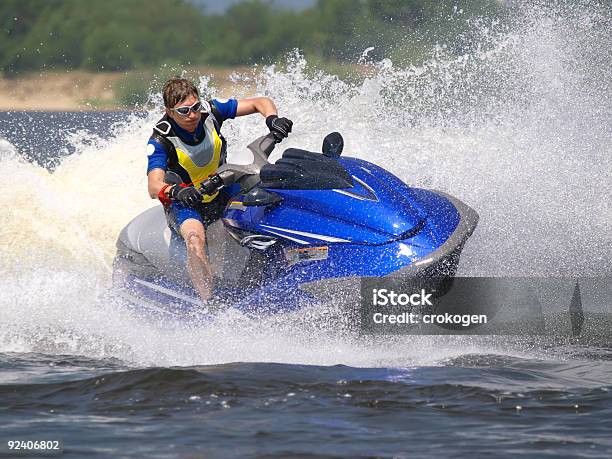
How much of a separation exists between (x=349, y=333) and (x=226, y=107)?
5.46ft

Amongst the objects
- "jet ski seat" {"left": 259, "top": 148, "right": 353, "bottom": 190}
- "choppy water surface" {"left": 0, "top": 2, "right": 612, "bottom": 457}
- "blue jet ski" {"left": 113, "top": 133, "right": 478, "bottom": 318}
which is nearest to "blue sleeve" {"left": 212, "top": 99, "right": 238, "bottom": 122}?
"blue jet ski" {"left": 113, "top": 133, "right": 478, "bottom": 318}

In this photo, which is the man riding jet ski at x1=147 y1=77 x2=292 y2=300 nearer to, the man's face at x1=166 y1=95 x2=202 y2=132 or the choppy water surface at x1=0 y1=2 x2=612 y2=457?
the man's face at x1=166 y1=95 x2=202 y2=132

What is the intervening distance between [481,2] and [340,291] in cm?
1785

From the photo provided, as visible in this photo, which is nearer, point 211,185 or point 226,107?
point 211,185

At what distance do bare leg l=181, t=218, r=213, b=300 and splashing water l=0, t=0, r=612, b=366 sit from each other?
216 mm

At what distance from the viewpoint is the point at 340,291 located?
5.25 meters

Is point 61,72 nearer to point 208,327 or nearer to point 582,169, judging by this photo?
point 582,169

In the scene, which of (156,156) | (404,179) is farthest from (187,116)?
(404,179)

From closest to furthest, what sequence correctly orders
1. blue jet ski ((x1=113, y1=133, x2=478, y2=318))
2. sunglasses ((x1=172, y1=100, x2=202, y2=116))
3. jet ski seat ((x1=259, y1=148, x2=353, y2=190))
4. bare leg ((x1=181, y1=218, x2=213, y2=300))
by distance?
blue jet ski ((x1=113, y1=133, x2=478, y2=318)), jet ski seat ((x1=259, y1=148, x2=353, y2=190)), bare leg ((x1=181, y1=218, x2=213, y2=300)), sunglasses ((x1=172, y1=100, x2=202, y2=116))

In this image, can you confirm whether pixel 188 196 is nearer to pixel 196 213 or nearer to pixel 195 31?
pixel 196 213

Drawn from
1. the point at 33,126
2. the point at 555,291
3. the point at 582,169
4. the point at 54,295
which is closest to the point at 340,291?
the point at 555,291

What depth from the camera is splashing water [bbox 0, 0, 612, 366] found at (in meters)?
5.66

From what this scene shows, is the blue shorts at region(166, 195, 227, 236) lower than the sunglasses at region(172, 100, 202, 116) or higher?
lower

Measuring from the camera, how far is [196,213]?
5.83m
